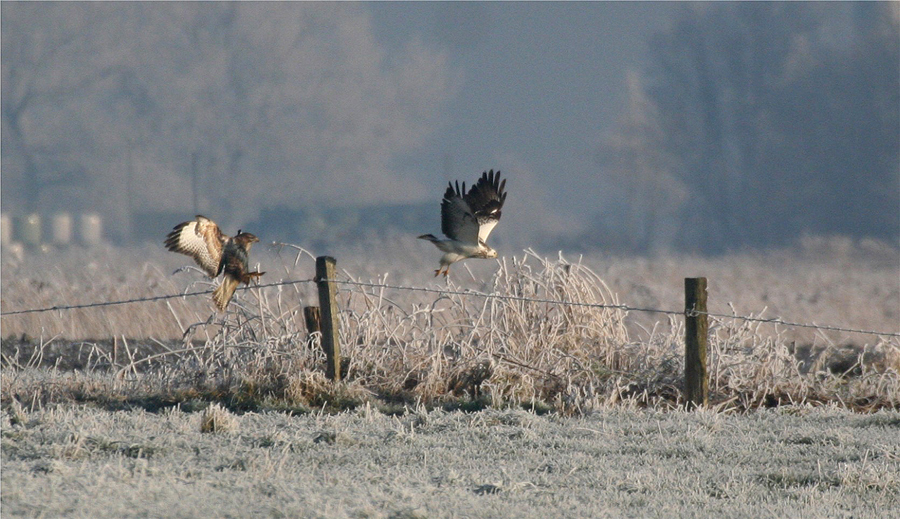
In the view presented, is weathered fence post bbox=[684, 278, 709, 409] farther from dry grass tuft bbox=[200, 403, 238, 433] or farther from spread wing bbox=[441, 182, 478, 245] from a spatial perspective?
dry grass tuft bbox=[200, 403, 238, 433]

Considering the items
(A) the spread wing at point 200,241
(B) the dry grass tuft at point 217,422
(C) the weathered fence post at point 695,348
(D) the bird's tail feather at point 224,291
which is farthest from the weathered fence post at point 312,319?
(C) the weathered fence post at point 695,348

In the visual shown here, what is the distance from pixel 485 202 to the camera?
7.02 m

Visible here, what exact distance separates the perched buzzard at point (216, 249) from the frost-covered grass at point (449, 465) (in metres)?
0.84

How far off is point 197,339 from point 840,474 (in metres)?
7.08

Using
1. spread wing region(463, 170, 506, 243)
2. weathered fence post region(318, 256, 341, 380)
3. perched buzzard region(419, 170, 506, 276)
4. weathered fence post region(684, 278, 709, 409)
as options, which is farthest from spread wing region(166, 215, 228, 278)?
weathered fence post region(684, 278, 709, 409)

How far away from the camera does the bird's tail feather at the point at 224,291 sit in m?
6.71

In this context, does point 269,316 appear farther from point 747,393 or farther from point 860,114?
point 860,114

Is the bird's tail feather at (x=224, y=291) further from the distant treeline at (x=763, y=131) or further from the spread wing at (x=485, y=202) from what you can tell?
the distant treeline at (x=763, y=131)

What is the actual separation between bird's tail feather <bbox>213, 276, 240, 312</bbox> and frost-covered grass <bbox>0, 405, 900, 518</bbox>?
70 cm

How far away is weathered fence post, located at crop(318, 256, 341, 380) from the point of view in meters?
7.54

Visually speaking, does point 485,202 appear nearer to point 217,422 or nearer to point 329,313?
point 329,313

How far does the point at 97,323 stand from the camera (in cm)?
1198

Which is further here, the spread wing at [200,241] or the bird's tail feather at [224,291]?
the bird's tail feather at [224,291]

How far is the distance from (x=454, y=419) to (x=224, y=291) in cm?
163
